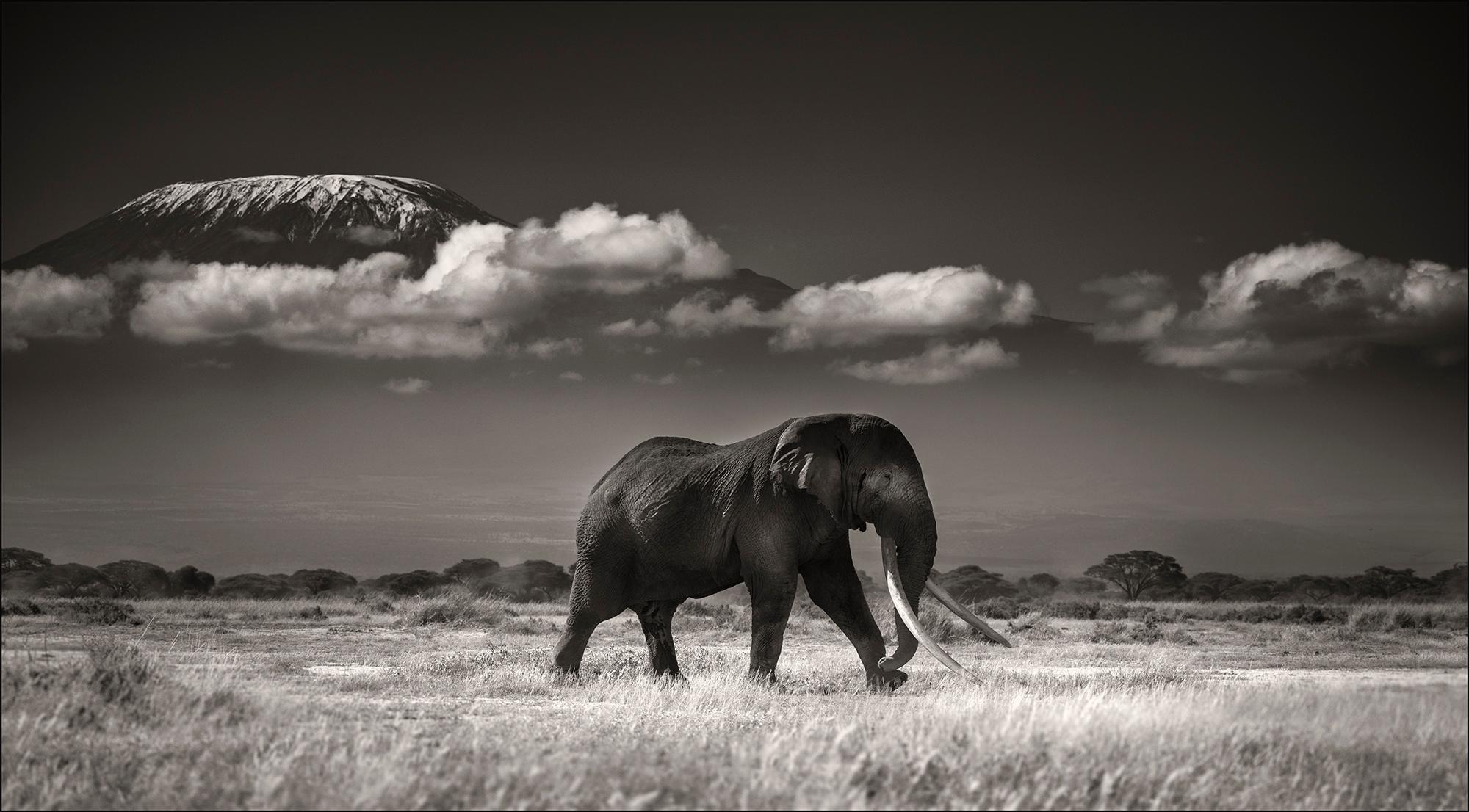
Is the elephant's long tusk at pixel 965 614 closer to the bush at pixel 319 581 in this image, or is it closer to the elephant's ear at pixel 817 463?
the elephant's ear at pixel 817 463

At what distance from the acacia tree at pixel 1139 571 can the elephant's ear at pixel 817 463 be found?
4963 cm

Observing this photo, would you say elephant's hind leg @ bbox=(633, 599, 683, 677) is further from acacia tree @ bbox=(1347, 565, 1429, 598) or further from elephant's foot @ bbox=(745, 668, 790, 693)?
acacia tree @ bbox=(1347, 565, 1429, 598)

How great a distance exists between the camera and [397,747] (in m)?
9.03

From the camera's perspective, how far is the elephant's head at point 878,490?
15906 millimetres

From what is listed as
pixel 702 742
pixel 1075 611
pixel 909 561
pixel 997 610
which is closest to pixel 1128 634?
pixel 997 610

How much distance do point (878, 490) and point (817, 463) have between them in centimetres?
96

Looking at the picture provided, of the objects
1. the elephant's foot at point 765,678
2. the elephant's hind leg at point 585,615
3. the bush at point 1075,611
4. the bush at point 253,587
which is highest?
the elephant's hind leg at point 585,615

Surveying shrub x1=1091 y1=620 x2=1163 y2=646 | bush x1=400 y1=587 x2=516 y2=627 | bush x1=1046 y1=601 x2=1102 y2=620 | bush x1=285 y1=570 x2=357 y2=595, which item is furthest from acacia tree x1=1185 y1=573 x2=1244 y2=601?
bush x1=285 y1=570 x2=357 y2=595

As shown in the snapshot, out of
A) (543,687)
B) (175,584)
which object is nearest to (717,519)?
(543,687)

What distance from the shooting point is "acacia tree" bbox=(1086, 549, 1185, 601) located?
62562 millimetres

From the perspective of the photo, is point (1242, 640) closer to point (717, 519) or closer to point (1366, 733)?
point (717, 519)

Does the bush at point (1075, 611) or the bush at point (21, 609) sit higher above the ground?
the bush at point (1075, 611)

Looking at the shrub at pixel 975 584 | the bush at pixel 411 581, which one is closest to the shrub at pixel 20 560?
the bush at pixel 411 581

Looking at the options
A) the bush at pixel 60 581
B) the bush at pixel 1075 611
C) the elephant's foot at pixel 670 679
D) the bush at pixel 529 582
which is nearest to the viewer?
the elephant's foot at pixel 670 679
